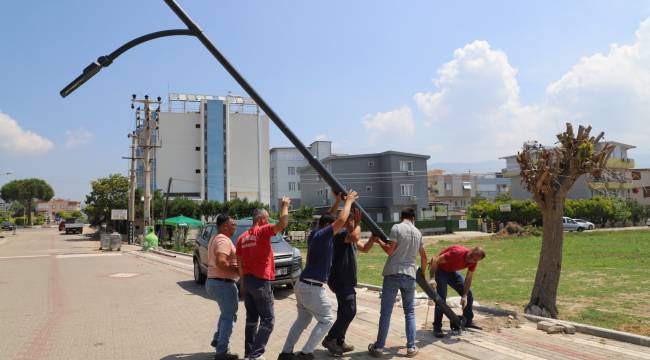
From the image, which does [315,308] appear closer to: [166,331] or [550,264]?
[166,331]

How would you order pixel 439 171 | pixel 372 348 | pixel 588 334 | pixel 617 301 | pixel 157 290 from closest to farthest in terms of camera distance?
1. pixel 372 348
2. pixel 588 334
3. pixel 617 301
4. pixel 157 290
5. pixel 439 171

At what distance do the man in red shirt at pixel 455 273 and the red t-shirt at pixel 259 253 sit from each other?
2.78m

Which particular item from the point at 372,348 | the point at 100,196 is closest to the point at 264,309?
the point at 372,348

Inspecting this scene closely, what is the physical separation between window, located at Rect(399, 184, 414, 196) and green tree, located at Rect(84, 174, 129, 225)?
31487mm

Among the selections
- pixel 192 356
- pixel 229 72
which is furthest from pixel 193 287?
pixel 229 72

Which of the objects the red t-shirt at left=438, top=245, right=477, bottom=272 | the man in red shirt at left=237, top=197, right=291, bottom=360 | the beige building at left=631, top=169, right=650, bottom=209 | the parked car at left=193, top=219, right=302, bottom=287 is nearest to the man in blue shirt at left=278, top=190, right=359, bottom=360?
the man in red shirt at left=237, top=197, right=291, bottom=360

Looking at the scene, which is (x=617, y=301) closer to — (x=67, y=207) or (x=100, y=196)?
(x=100, y=196)

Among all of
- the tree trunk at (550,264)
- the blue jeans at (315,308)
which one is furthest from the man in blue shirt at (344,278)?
the tree trunk at (550,264)

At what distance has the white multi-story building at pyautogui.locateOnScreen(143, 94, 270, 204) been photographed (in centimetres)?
7594

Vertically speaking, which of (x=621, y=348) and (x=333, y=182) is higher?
(x=333, y=182)

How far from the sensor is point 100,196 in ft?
165

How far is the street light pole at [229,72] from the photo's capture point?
5570mm

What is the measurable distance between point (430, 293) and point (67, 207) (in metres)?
216

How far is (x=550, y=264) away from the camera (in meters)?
8.34
